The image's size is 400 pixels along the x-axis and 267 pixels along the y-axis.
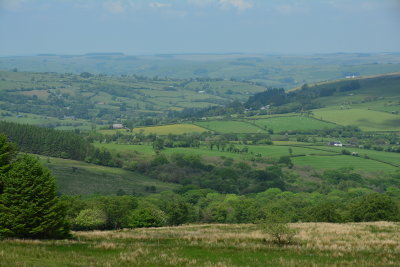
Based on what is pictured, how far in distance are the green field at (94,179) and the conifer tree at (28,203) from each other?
284 feet

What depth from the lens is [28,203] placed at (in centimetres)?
3838

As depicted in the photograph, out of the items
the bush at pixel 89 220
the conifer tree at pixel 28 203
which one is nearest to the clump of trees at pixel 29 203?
the conifer tree at pixel 28 203

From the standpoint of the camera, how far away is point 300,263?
3186 cm

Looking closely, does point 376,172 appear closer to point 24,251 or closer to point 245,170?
point 245,170

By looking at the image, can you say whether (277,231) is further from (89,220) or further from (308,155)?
(308,155)

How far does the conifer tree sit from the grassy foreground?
1.92 meters

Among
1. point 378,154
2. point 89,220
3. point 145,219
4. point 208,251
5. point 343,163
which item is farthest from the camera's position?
point 378,154

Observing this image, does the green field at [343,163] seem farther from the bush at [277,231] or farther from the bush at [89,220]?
the bush at [277,231]

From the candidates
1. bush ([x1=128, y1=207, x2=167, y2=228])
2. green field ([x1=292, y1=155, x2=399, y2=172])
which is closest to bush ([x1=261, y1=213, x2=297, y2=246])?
bush ([x1=128, y1=207, x2=167, y2=228])

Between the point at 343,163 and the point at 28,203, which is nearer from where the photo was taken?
the point at 28,203

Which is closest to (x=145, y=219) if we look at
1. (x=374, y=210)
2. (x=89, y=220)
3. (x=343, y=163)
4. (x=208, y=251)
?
(x=89, y=220)

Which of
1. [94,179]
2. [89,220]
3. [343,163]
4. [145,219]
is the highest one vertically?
[89,220]

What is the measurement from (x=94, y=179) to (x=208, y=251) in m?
108

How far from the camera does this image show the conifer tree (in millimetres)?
38250
